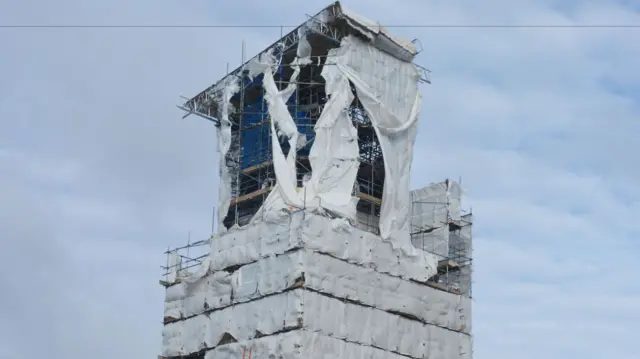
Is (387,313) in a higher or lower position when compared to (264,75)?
lower

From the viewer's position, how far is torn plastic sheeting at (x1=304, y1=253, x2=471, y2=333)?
181 ft

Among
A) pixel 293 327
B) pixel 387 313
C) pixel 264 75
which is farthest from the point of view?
pixel 264 75

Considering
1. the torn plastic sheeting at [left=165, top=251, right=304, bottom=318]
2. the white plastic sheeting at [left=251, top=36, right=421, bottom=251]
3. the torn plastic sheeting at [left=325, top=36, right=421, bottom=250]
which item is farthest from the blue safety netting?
the torn plastic sheeting at [left=165, top=251, right=304, bottom=318]

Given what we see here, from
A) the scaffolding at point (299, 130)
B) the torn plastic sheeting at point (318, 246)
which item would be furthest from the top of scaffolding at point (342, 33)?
the torn plastic sheeting at point (318, 246)

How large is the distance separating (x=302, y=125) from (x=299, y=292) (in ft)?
35.3

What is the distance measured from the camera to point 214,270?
60.2m

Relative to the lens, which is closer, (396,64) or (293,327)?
(293,327)

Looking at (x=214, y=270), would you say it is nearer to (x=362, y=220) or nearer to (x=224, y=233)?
(x=224, y=233)

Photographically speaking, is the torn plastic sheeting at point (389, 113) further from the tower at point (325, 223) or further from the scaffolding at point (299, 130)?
the scaffolding at point (299, 130)

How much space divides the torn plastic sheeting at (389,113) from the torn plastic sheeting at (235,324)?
741 cm

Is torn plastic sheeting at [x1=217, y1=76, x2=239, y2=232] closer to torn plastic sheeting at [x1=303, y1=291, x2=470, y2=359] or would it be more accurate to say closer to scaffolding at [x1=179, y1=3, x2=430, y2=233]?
scaffolding at [x1=179, y1=3, x2=430, y2=233]

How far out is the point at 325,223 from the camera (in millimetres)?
55938

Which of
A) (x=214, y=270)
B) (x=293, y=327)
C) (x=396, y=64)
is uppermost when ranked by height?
(x=396, y=64)

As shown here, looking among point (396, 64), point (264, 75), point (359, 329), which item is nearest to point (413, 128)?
point (396, 64)
